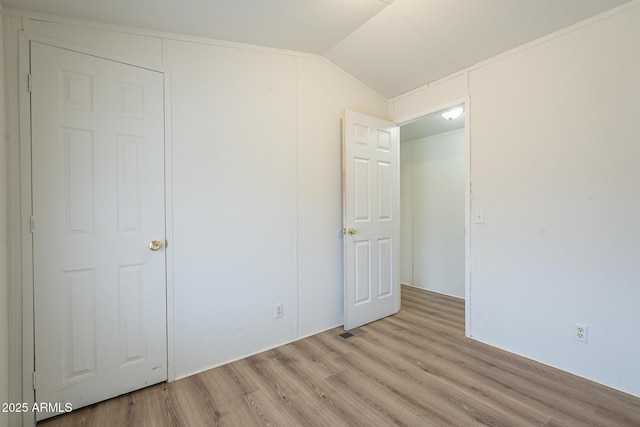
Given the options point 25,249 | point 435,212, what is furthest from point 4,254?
point 435,212

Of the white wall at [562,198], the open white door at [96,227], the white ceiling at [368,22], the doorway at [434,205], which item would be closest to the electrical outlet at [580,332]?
the white wall at [562,198]

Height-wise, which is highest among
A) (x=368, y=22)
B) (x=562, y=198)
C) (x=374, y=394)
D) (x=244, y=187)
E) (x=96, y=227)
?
(x=368, y=22)

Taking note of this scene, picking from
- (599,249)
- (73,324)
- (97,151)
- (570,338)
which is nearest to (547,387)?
(570,338)

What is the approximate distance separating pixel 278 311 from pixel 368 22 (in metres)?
2.50

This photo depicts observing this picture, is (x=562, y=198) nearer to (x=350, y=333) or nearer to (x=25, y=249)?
(x=350, y=333)

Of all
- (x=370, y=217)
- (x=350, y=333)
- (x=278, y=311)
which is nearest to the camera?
→ (x=278, y=311)

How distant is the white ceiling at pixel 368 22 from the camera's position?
171 centimetres

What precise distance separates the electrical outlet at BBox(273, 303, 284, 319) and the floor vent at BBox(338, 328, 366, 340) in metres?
0.62

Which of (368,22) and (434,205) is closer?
(368,22)

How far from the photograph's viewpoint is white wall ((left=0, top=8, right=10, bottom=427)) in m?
1.39

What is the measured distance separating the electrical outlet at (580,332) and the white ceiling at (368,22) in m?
2.15

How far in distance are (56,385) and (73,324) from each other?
13.6 inches

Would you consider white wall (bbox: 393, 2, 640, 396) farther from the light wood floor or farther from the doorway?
the doorway

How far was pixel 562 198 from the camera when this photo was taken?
1.99 metres
